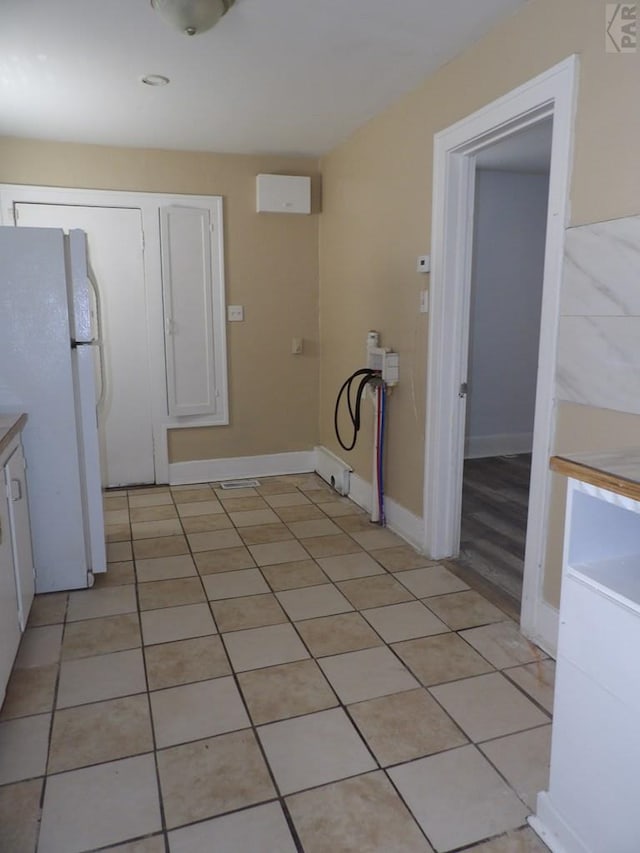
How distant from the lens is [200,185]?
416 cm

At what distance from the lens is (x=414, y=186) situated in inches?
119

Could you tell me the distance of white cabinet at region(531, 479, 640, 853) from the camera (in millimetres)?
1182

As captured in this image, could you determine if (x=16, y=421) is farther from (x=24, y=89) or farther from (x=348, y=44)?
(x=348, y=44)

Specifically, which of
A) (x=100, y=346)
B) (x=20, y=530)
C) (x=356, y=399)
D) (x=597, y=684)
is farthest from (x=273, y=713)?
(x=100, y=346)

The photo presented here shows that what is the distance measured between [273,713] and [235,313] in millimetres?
3057

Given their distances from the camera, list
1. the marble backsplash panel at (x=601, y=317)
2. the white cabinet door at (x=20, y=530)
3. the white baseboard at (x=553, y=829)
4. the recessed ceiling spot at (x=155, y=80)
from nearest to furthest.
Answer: the white baseboard at (x=553, y=829), the marble backsplash panel at (x=601, y=317), the white cabinet door at (x=20, y=530), the recessed ceiling spot at (x=155, y=80)

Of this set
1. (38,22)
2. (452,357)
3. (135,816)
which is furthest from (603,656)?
(38,22)

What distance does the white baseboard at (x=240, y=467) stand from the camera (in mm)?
4445

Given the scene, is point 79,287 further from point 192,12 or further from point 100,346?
point 100,346

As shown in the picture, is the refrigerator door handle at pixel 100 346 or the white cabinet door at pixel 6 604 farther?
the refrigerator door handle at pixel 100 346

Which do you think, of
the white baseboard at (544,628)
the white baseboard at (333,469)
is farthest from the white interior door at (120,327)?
the white baseboard at (544,628)

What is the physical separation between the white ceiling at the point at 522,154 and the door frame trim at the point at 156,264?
74.5 inches

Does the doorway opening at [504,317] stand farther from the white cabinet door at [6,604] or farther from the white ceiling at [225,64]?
the white cabinet door at [6,604]

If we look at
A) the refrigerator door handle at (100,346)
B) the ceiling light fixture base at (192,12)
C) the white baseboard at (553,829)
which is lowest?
the white baseboard at (553,829)
